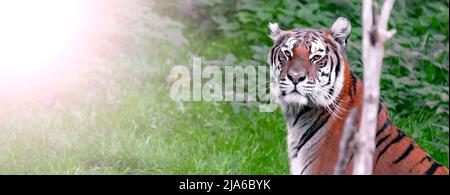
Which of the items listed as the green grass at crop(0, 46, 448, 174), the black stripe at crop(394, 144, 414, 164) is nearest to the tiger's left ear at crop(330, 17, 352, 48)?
the black stripe at crop(394, 144, 414, 164)

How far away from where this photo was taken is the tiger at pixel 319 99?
16.4 ft

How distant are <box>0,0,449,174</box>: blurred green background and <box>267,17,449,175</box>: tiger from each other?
119 cm

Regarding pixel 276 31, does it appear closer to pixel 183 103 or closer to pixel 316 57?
pixel 316 57

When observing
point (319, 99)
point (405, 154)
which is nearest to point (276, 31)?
point (319, 99)

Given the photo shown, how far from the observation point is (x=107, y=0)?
7914 mm

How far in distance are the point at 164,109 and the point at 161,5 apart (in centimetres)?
210

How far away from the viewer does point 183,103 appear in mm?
7371

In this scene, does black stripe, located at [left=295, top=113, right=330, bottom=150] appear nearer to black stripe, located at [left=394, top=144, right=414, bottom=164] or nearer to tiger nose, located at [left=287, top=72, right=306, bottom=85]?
tiger nose, located at [left=287, top=72, right=306, bottom=85]

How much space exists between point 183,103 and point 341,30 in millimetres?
2492

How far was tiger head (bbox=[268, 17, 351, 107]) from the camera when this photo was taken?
5055mm

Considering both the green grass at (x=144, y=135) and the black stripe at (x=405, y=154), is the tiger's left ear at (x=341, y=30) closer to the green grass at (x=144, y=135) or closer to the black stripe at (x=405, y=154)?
the black stripe at (x=405, y=154)
